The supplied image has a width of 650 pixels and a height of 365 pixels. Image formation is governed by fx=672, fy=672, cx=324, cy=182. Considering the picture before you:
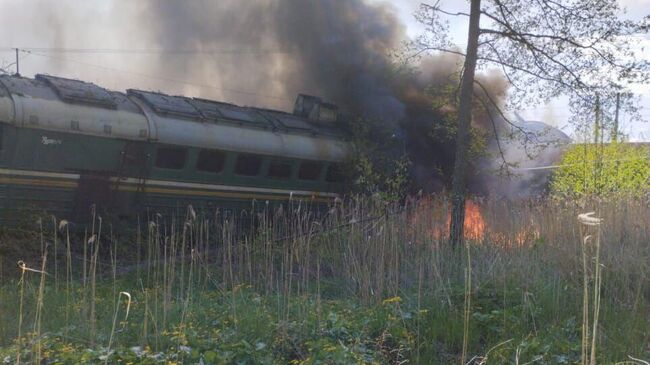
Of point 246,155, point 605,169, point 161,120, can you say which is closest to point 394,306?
point 161,120

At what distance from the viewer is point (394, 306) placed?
5.82m

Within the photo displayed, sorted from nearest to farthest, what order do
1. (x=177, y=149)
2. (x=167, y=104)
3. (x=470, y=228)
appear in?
(x=470, y=228)
(x=177, y=149)
(x=167, y=104)

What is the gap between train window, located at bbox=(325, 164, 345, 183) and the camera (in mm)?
15359

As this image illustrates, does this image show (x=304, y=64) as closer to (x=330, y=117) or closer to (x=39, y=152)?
(x=330, y=117)

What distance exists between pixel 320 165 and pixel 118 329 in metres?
9.85

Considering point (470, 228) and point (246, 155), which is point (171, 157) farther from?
point (470, 228)

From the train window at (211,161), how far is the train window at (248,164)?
38cm

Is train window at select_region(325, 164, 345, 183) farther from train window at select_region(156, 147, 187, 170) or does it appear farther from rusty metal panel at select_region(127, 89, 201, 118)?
train window at select_region(156, 147, 187, 170)

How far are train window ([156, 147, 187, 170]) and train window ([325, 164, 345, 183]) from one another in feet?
12.0

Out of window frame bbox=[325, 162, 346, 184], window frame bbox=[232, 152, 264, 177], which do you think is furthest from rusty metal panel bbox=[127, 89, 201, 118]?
Result: window frame bbox=[325, 162, 346, 184]

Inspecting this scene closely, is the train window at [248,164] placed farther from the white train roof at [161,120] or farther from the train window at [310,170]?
the train window at [310,170]

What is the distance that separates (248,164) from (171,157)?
1.81m

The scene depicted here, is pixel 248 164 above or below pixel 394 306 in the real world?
above

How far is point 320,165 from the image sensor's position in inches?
597
